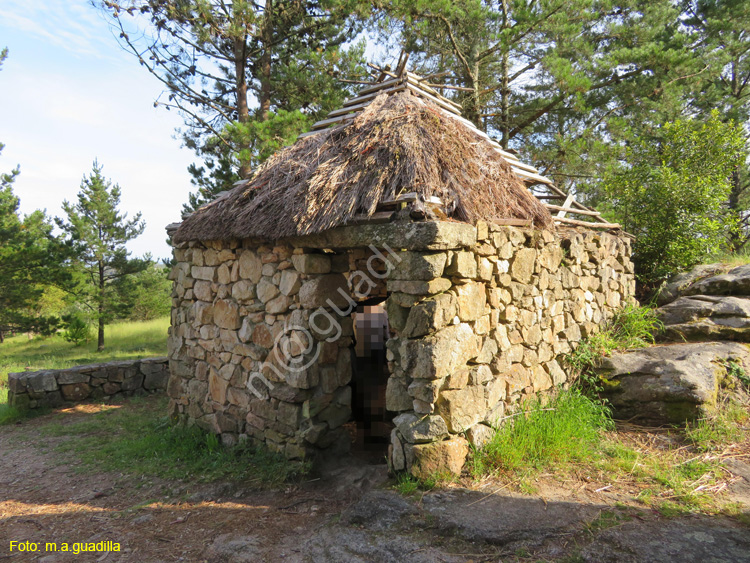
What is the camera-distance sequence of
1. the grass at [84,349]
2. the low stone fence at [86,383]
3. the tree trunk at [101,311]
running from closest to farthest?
the low stone fence at [86,383], the grass at [84,349], the tree trunk at [101,311]

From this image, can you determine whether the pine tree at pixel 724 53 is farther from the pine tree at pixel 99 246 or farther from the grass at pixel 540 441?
the pine tree at pixel 99 246

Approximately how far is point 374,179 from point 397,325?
1.19 m

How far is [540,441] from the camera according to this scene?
3.54m

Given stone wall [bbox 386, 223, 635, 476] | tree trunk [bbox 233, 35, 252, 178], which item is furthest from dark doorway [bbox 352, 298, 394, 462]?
tree trunk [bbox 233, 35, 252, 178]

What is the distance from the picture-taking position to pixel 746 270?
18.5 feet

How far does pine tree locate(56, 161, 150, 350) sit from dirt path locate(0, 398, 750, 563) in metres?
9.53

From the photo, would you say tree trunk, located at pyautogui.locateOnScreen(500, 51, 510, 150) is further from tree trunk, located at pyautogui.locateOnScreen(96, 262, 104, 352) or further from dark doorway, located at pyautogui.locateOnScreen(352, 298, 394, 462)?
tree trunk, located at pyautogui.locateOnScreen(96, 262, 104, 352)

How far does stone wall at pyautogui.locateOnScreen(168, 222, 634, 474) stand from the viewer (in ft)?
10.5

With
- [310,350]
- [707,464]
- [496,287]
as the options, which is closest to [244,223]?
[310,350]

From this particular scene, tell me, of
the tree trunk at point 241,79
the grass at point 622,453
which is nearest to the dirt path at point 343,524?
the grass at point 622,453

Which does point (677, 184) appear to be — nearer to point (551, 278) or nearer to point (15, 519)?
point (551, 278)

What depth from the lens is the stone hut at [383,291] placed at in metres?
3.25

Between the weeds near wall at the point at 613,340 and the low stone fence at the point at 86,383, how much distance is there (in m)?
6.87

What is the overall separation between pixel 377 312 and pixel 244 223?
1621mm
